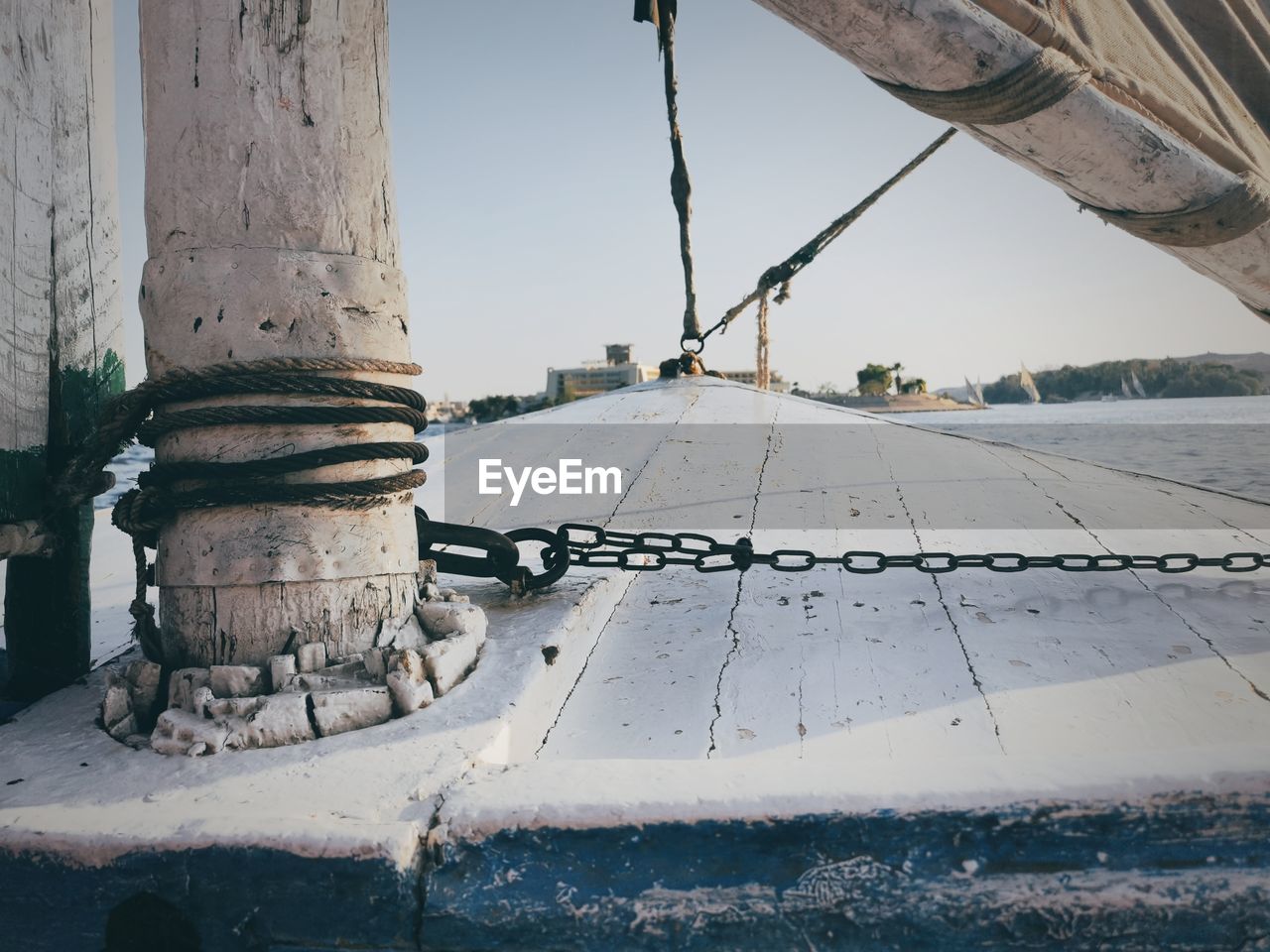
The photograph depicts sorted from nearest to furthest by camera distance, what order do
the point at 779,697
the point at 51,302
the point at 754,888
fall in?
the point at 754,888
the point at 51,302
the point at 779,697

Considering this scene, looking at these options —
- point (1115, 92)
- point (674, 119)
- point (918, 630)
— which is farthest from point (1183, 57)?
point (674, 119)

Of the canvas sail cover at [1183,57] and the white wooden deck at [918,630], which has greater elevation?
the canvas sail cover at [1183,57]

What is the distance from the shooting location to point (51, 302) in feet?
5.09

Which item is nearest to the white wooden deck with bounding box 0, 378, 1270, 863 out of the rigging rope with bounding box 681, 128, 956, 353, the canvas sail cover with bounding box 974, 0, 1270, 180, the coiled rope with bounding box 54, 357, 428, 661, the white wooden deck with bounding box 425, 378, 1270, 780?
the white wooden deck with bounding box 425, 378, 1270, 780

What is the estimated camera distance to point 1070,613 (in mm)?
2119

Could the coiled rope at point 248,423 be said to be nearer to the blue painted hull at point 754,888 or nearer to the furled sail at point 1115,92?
the blue painted hull at point 754,888

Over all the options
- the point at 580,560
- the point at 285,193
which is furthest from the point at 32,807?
the point at 580,560

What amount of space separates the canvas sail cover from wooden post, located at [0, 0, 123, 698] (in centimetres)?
194

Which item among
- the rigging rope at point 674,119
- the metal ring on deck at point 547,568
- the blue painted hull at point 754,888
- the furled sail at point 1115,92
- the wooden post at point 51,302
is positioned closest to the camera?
the blue painted hull at point 754,888

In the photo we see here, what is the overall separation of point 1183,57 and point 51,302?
291 cm

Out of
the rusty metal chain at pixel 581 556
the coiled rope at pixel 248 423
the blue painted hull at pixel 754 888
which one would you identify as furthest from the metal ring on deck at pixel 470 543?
the blue painted hull at pixel 754 888

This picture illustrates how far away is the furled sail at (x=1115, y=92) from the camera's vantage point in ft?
5.66

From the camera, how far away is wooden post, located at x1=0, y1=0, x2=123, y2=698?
1484 millimetres

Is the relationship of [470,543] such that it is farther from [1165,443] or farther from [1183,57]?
Answer: [1165,443]
